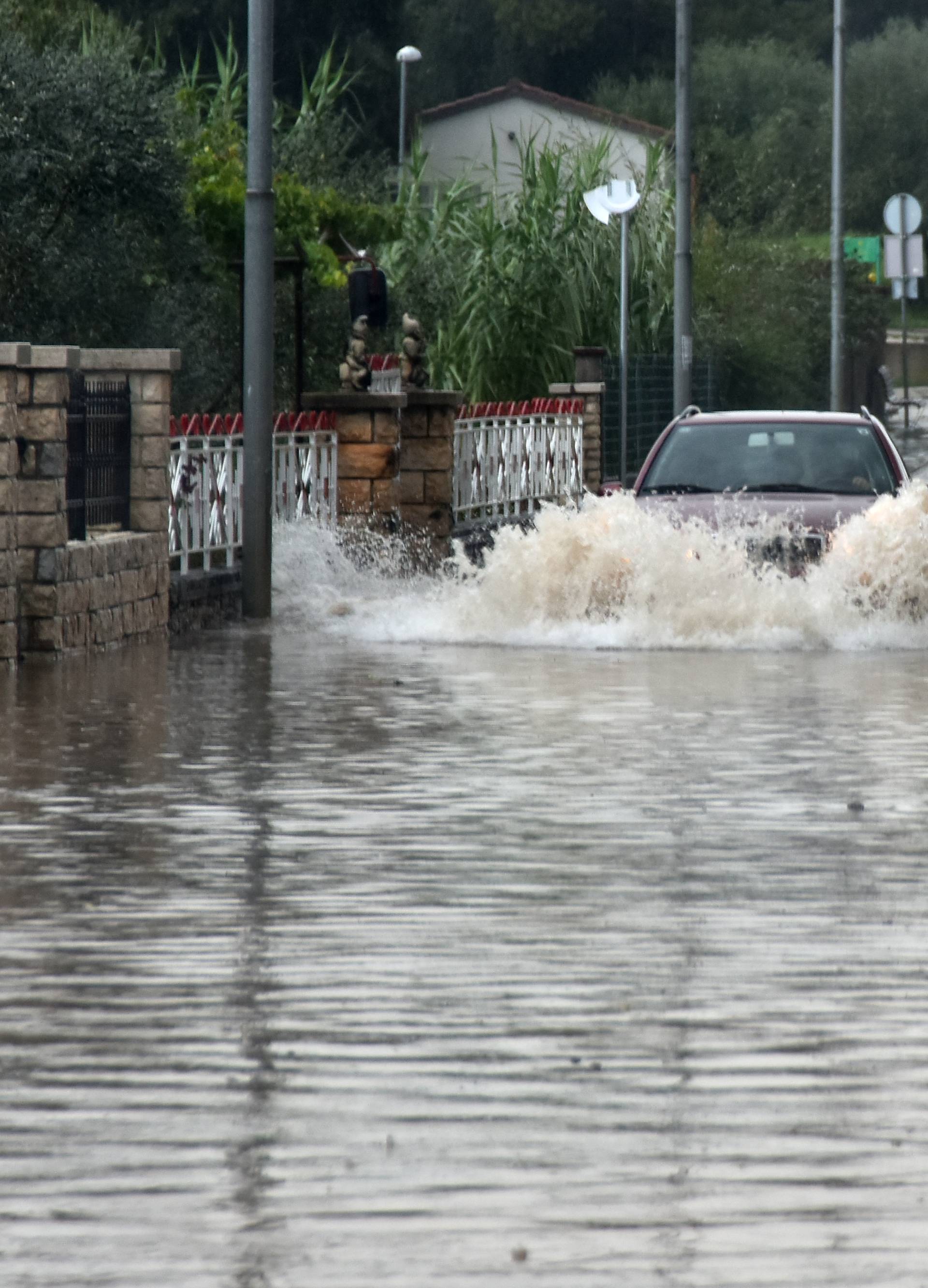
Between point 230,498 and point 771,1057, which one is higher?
point 230,498

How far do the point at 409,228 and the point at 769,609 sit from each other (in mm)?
24391

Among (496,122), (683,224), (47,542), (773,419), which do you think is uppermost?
(496,122)

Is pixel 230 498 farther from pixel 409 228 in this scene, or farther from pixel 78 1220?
pixel 409 228

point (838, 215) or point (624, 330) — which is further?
point (838, 215)

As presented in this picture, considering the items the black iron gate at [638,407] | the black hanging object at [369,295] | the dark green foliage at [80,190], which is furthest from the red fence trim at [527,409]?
the dark green foliage at [80,190]

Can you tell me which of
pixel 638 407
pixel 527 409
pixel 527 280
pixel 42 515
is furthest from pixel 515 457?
pixel 42 515

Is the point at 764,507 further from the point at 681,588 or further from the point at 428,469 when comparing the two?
the point at 428,469

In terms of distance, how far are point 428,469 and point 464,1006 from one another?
55.2 feet

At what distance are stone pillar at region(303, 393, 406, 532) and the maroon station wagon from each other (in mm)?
4734

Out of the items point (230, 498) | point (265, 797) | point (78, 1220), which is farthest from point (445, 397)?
point (78, 1220)

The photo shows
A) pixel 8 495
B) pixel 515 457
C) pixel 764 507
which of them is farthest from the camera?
pixel 515 457

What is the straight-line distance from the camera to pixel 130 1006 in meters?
5.91

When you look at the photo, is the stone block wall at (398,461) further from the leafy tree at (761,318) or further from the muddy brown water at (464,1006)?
the leafy tree at (761,318)

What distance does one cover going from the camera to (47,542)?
46.5 ft
